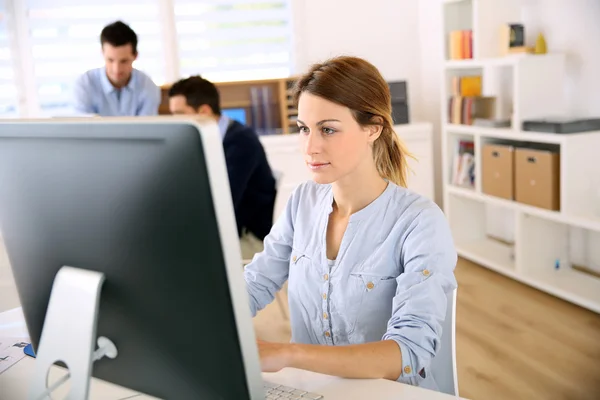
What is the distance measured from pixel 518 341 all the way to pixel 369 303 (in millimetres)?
1934

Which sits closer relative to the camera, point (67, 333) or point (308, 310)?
point (67, 333)

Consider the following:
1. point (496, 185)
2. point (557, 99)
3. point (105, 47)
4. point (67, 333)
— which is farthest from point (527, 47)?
point (67, 333)

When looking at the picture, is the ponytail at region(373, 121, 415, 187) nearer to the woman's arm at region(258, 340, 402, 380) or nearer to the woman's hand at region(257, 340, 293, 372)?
the woman's arm at region(258, 340, 402, 380)

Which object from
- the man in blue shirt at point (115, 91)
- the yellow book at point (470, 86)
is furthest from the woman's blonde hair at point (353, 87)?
the yellow book at point (470, 86)

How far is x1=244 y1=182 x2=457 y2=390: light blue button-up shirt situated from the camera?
54.4 inches

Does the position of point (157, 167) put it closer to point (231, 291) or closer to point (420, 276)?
point (231, 291)

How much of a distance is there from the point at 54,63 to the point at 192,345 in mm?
4878

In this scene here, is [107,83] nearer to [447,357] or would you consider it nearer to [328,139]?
[328,139]

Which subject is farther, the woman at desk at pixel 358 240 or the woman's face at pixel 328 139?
the woman's face at pixel 328 139

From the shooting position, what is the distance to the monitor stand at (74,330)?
0.94 meters

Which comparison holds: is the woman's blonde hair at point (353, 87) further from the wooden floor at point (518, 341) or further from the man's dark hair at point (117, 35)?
the man's dark hair at point (117, 35)

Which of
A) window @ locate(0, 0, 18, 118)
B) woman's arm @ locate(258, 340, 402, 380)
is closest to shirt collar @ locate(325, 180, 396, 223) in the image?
woman's arm @ locate(258, 340, 402, 380)

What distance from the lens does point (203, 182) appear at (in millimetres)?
773

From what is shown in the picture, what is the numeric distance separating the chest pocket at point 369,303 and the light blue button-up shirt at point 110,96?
2651 mm
